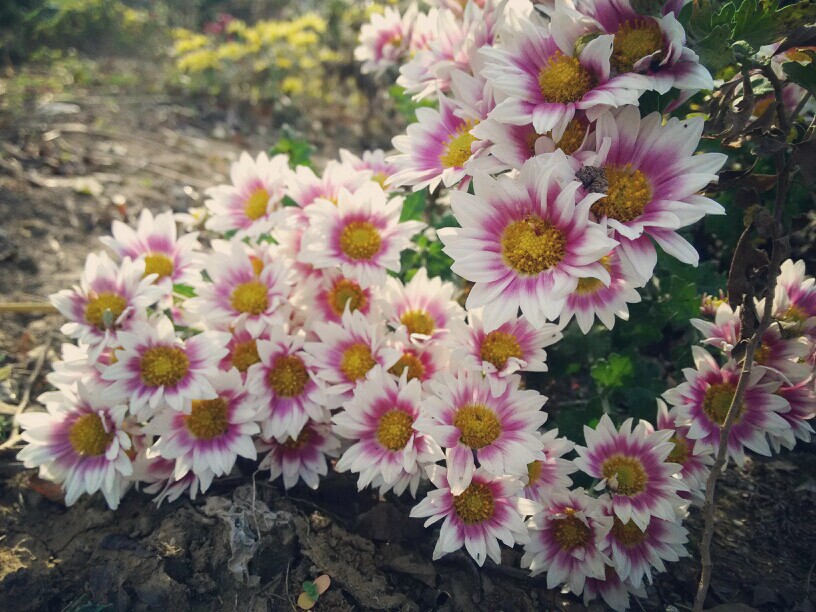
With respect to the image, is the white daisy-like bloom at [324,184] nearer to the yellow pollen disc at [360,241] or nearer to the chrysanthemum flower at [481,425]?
the yellow pollen disc at [360,241]

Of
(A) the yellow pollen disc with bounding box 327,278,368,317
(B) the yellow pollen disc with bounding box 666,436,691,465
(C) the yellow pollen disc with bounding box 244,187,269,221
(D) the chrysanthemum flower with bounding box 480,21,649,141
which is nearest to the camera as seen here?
(D) the chrysanthemum flower with bounding box 480,21,649,141

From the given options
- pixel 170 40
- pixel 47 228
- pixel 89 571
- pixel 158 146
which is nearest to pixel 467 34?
pixel 89 571

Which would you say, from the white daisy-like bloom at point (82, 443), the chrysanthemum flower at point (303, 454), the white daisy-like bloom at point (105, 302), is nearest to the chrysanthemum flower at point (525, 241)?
the chrysanthemum flower at point (303, 454)

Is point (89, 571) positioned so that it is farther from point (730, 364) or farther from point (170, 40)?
point (170, 40)

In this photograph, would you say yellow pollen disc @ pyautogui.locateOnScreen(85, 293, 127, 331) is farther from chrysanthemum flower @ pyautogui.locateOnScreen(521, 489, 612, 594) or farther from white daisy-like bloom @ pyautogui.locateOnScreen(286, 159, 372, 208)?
chrysanthemum flower @ pyautogui.locateOnScreen(521, 489, 612, 594)

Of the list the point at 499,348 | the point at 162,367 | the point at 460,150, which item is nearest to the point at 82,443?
the point at 162,367

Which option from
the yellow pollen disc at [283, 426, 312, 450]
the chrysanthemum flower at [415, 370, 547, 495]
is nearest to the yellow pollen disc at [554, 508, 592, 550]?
the chrysanthemum flower at [415, 370, 547, 495]
